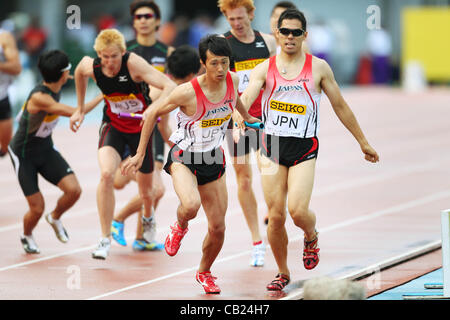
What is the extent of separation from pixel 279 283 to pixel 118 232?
116 inches

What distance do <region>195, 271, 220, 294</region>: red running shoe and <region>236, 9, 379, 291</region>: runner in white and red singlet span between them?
0.50m

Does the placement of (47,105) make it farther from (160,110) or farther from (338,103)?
(338,103)

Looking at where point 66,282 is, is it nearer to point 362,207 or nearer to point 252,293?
point 252,293

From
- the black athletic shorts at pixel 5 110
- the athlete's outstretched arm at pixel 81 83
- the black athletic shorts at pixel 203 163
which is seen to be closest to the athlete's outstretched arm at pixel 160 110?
the black athletic shorts at pixel 203 163

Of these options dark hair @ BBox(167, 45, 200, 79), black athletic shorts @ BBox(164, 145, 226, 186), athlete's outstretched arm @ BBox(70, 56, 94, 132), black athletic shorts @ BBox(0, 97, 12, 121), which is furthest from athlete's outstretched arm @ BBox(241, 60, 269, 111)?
black athletic shorts @ BBox(0, 97, 12, 121)

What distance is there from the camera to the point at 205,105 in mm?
8719

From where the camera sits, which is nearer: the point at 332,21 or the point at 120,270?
the point at 120,270

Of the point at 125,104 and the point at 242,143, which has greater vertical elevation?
the point at 125,104

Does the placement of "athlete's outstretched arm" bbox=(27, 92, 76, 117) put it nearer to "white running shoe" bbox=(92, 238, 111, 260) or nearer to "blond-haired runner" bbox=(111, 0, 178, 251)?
"blond-haired runner" bbox=(111, 0, 178, 251)

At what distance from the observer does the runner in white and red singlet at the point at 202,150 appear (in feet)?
28.5

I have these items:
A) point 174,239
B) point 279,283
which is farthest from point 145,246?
point 279,283

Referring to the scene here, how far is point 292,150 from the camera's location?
29.9 ft
